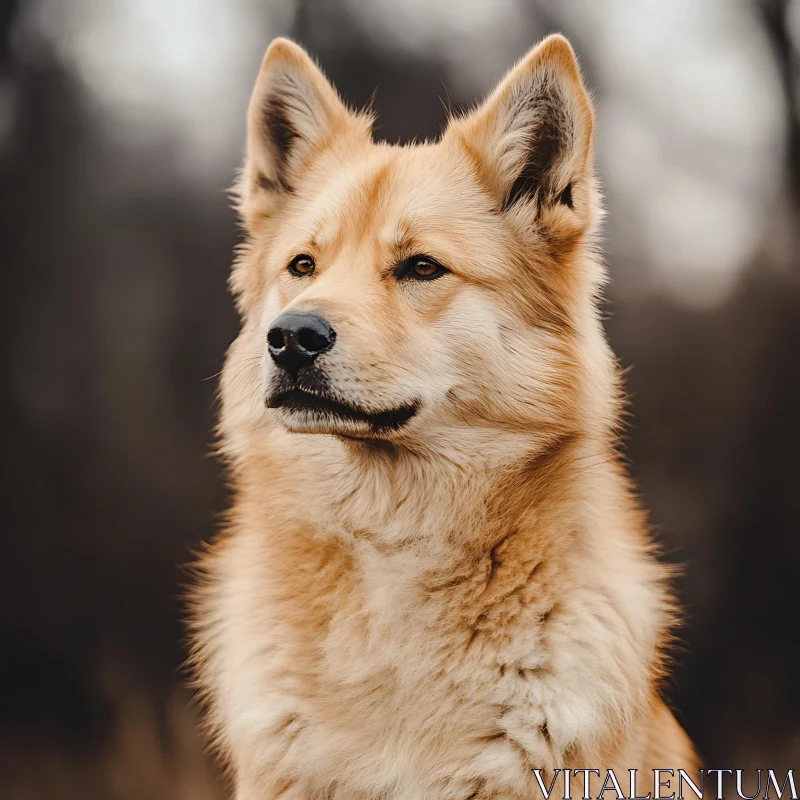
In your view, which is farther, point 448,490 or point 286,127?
point 286,127

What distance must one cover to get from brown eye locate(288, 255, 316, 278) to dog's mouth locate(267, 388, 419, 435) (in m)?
0.67

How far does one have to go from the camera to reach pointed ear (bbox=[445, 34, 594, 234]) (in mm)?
2684

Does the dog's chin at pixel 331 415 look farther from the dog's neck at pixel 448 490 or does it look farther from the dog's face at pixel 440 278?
the dog's neck at pixel 448 490

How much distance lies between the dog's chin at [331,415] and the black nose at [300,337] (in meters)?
0.12

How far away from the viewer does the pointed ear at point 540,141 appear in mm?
2684

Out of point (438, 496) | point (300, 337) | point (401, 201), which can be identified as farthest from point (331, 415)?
point (401, 201)

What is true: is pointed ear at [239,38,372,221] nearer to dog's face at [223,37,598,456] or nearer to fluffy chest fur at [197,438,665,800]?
dog's face at [223,37,598,456]

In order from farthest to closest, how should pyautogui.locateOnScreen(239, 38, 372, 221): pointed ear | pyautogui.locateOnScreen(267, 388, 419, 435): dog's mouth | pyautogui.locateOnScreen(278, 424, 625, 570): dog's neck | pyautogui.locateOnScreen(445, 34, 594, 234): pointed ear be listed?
pyautogui.locateOnScreen(239, 38, 372, 221): pointed ear < pyautogui.locateOnScreen(445, 34, 594, 234): pointed ear < pyautogui.locateOnScreen(278, 424, 625, 570): dog's neck < pyautogui.locateOnScreen(267, 388, 419, 435): dog's mouth

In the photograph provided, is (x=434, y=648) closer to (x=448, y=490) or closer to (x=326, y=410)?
(x=448, y=490)

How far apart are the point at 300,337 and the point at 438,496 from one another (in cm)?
73

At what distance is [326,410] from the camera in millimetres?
2473

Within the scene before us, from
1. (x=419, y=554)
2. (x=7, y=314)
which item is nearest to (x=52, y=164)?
(x=7, y=314)

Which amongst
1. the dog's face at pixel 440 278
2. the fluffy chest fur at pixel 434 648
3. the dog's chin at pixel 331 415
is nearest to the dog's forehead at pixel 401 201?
the dog's face at pixel 440 278

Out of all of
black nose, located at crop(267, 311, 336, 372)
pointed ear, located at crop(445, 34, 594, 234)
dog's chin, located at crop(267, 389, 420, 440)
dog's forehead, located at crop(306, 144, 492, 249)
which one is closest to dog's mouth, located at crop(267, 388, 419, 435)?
dog's chin, located at crop(267, 389, 420, 440)
